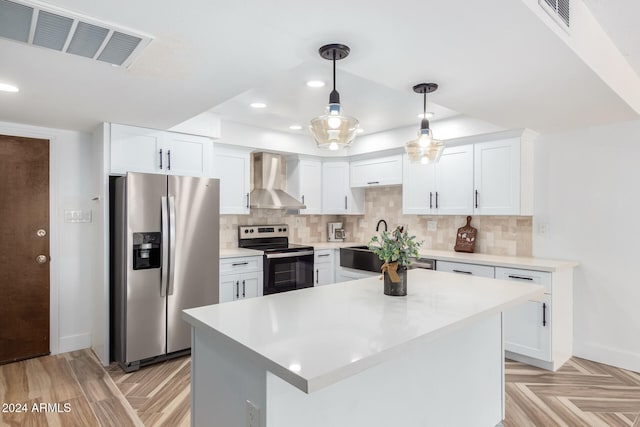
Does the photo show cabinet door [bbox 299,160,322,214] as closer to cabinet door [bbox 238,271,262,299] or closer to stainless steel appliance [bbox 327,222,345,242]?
stainless steel appliance [bbox 327,222,345,242]

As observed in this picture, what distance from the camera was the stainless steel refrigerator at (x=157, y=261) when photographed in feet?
10.2

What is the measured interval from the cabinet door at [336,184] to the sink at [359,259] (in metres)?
0.66

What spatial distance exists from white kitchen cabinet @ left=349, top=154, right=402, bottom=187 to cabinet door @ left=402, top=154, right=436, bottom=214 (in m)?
0.12

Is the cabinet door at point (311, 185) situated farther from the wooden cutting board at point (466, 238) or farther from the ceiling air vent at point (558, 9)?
the ceiling air vent at point (558, 9)

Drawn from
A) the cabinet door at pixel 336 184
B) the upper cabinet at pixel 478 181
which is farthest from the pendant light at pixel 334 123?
the cabinet door at pixel 336 184

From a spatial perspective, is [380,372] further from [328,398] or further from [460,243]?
[460,243]

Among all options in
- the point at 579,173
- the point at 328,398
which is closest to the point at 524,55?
the point at 328,398

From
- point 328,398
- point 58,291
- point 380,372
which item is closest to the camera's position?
point 328,398

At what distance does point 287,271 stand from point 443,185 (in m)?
2.01

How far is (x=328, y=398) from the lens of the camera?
4.75 ft

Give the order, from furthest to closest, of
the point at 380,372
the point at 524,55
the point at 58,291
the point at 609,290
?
the point at 58,291 → the point at 609,290 → the point at 524,55 → the point at 380,372

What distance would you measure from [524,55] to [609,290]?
2.55 meters

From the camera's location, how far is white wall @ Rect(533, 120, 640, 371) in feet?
10.4

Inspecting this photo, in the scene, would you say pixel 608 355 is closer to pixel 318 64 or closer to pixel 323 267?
pixel 323 267
